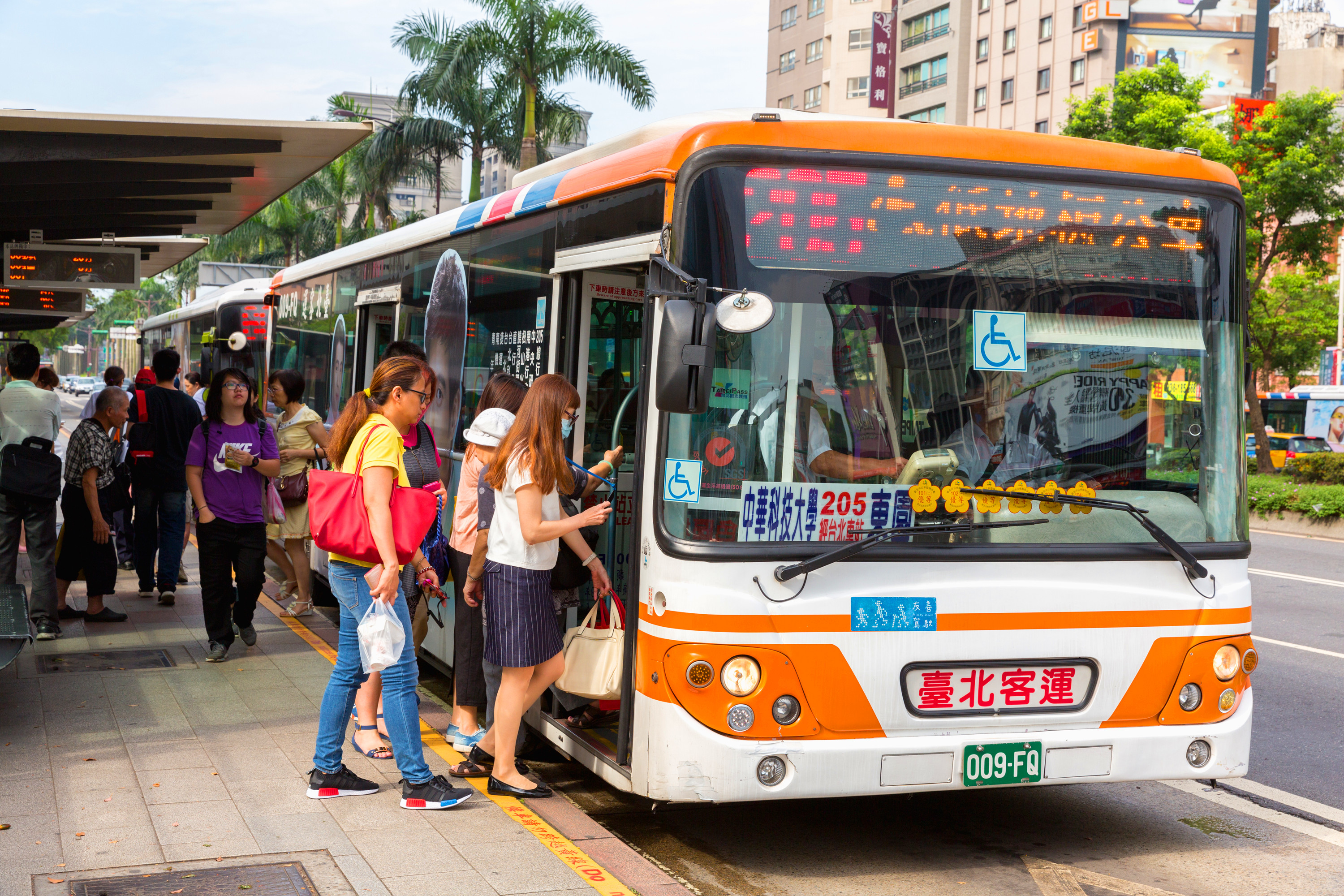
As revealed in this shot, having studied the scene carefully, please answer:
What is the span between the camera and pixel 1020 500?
478cm

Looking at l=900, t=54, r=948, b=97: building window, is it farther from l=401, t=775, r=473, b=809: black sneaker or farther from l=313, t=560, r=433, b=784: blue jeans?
l=401, t=775, r=473, b=809: black sneaker

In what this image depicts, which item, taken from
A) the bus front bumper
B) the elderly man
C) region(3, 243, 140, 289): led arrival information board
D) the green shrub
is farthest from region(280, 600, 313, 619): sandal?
the green shrub

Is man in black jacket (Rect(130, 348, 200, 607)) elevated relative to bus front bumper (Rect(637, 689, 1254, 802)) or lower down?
elevated

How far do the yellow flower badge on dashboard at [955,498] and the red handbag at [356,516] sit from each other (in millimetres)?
2001

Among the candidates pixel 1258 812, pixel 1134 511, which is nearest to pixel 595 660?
pixel 1134 511

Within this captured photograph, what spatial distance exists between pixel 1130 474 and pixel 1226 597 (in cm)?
62

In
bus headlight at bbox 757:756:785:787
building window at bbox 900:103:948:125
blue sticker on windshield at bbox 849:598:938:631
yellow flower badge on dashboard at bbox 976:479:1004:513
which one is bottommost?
bus headlight at bbox 757:756:785:787

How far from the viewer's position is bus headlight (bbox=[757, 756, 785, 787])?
4.55 metres

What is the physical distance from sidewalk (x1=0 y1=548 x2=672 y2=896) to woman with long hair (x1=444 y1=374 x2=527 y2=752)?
200 mm

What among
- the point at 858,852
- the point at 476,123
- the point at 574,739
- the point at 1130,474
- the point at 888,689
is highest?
the point at 476,123

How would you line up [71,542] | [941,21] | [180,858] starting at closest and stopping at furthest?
[180,858] → [71,542] → [941,21]

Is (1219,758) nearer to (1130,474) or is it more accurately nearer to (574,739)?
(1130,474)

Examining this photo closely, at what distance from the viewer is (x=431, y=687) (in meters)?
7.98

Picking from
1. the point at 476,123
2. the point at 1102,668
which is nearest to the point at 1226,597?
the point at 1102,668
